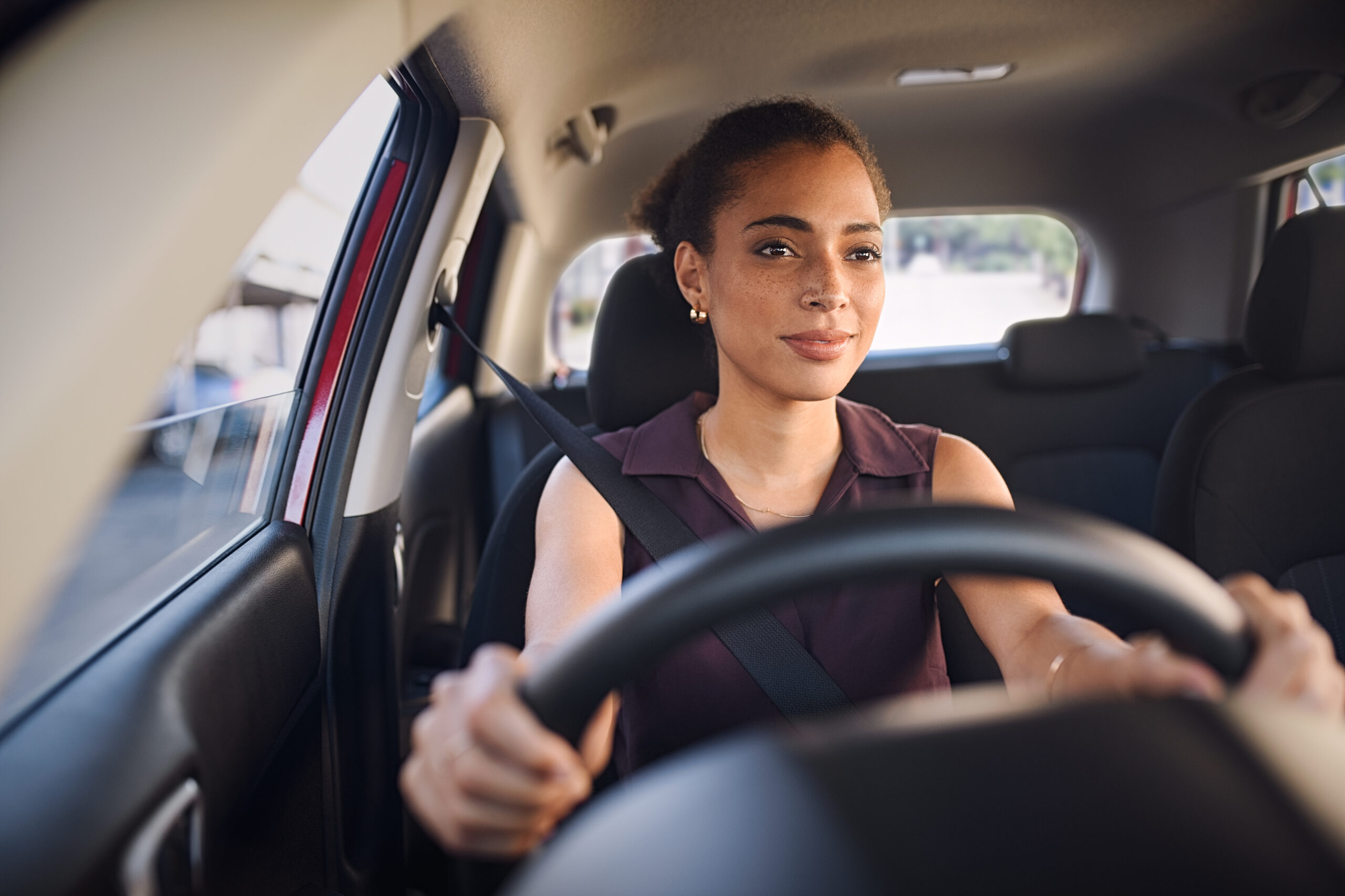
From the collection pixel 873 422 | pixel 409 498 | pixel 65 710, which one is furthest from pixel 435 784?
pixel 409 498

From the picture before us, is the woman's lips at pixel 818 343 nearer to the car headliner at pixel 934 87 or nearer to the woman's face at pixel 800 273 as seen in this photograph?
the woman's face at pixel 800 273

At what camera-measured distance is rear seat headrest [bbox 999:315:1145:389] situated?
254 cm

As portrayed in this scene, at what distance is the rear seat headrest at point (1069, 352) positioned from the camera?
2.54 meters

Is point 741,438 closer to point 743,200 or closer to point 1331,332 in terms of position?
point 743,200

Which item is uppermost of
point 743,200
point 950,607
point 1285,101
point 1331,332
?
point 1285,101

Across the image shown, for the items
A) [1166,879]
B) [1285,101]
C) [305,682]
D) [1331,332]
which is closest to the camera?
[1166,879]

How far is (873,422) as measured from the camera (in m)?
1.42

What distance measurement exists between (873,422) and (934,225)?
2117 mm

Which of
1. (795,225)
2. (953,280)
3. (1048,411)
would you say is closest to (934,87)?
(1048,411)

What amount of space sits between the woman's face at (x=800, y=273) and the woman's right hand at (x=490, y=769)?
0.75m

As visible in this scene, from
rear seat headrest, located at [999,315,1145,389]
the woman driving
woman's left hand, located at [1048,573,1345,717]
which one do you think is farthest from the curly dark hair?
rear seat headrest, located at [999,315,1145,389]

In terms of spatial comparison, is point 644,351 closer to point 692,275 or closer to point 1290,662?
point 692,275

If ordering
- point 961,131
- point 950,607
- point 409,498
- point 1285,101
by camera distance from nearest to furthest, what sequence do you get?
point 950,607
point 409,498
point 1285,101
point 961,131

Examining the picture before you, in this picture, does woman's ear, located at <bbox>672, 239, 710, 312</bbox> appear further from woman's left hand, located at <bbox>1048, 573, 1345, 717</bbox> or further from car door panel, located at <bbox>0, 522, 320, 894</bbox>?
woman's left hand, located at <bbox>1048, 573, 1345, 717</bbox>
